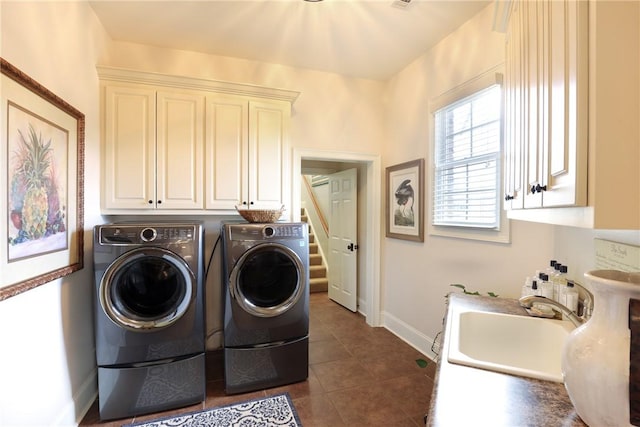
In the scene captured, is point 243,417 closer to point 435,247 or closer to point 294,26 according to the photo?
point 435,247

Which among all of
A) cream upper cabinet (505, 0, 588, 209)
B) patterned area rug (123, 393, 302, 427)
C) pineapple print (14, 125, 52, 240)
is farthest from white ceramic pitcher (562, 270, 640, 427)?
pineapple print (14, 125, 52, 240)

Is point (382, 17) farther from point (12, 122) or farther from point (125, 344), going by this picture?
point (125, 344)

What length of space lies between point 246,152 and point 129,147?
2.82 feet

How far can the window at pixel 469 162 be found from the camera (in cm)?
210

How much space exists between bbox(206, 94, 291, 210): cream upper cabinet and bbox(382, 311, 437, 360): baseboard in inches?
69.0

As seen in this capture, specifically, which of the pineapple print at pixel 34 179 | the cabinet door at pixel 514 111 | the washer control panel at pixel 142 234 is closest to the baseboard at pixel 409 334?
the cabinet door at pixel 514 111

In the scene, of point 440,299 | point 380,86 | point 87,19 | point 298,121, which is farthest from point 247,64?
point 440,299

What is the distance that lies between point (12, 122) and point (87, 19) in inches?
49.5

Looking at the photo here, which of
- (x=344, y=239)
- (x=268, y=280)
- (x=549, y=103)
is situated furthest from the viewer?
(x=344, y=239)

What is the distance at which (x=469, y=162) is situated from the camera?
2.32 metres

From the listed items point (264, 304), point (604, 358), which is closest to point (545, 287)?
point (604, 358)

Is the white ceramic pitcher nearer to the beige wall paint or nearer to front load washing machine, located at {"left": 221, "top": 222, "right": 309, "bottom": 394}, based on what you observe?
front load washing machine, located at {"left": 221, "top": 222, "right": 309, "bottom": 394}

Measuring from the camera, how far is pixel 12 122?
126 centimetres

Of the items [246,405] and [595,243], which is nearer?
[595,243]
